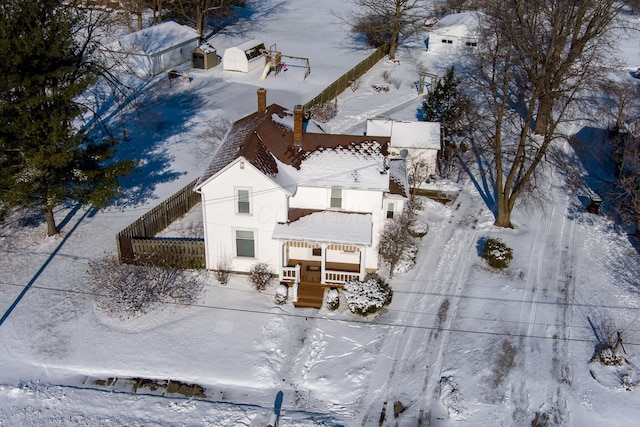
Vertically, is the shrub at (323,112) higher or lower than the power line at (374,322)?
higher

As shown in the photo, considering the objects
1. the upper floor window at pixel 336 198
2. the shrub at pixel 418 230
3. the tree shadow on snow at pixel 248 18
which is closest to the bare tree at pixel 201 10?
the tree shadow on snow at pixel 248 18

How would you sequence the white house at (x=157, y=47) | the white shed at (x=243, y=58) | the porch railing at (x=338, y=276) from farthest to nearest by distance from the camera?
the white shed at (x=243, y=58) → the white house at (x=157, y=47) → the porch railing at (x=338, y=276)

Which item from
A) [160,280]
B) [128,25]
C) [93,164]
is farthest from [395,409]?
[128,25]

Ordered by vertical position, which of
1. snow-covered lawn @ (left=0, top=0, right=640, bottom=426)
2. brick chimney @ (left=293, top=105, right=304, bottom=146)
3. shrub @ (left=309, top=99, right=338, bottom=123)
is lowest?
snow-covered lawn @ (left=0, top=0, right=640, bottom=426)

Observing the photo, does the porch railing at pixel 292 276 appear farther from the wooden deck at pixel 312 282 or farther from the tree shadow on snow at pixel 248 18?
the tree shadow on snow at pixel 248 18

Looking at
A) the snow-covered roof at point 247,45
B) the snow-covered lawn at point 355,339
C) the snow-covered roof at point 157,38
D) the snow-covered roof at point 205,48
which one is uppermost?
the snow-covered roof at point 157,38

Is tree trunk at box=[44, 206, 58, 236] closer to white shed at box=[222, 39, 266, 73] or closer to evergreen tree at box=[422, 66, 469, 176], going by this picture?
evergreen tree at box=[422, 66, 469, 176]

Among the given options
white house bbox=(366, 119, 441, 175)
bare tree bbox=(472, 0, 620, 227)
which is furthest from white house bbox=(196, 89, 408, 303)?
white house bbox=(366, 119, 441, 175)
